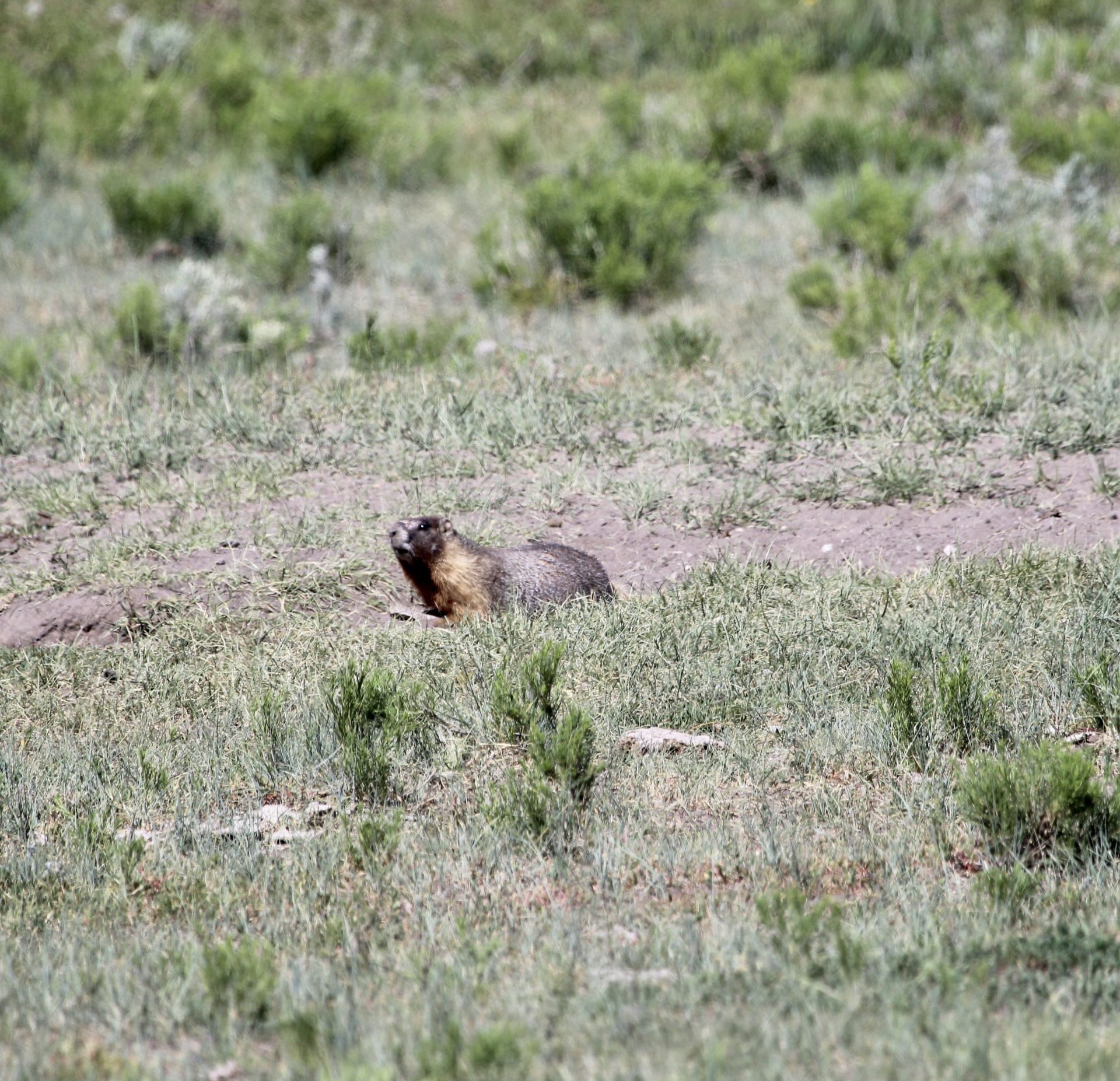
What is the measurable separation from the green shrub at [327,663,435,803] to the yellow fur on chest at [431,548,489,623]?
53.9 inches

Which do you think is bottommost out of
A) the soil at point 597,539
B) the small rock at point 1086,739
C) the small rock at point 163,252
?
the soil at point 597,539

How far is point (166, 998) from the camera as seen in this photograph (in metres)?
3.29

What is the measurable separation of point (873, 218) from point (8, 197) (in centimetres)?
766

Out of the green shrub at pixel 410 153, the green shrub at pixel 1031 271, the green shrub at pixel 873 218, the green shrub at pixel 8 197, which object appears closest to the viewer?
the green shrub at pixel 1031 271

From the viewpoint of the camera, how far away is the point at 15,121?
14969mm

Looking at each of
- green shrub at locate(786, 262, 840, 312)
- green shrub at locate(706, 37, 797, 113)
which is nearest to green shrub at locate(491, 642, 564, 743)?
green shrub at locate(786, 262, 840, 312)

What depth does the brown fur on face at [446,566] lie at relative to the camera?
6293mm

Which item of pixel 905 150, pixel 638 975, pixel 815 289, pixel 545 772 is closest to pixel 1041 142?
pixel 905 150

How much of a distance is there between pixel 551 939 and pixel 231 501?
422 cm

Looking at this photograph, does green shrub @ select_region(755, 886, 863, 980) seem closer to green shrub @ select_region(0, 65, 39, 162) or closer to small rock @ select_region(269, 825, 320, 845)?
small rock @ select_region(269, 825, 320, 845)

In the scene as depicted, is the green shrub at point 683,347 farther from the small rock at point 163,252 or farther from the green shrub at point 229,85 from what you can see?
the green shrub at point 229,85

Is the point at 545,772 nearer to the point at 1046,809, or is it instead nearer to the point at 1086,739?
the point at 1046,809

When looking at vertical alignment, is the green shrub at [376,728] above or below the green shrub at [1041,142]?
below

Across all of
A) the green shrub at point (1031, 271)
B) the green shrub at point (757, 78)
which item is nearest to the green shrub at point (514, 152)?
the green shrub at point (757, 78)
